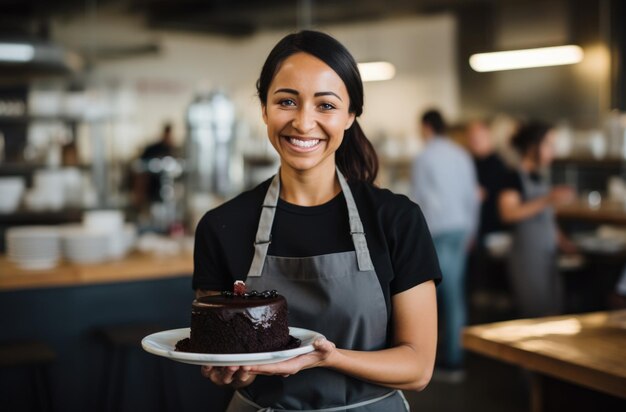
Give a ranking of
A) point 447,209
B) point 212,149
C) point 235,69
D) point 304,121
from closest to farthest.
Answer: point 304,121 → point 447,209 → point 212,149 → point 235,69

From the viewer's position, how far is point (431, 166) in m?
6.02

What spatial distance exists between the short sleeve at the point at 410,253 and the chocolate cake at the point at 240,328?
26 cm

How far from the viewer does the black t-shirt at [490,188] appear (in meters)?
7.80

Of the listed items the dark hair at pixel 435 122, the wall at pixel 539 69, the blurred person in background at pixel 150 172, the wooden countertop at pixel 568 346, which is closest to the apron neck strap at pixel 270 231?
the wooden countertop at pixel 568 346

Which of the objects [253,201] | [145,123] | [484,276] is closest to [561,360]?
[253,201]

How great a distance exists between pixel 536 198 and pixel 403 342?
3638mm

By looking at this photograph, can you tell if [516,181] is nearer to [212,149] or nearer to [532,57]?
[532,57]

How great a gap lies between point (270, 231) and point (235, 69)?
7311mm

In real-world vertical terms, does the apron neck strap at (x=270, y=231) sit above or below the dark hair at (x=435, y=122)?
below

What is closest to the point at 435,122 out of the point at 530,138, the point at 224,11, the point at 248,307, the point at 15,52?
the point at 530,138

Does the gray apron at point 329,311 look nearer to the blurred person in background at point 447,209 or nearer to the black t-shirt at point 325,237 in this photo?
the black t-shirt at point 325,237

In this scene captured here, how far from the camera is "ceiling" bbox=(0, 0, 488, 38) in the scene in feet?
27.7

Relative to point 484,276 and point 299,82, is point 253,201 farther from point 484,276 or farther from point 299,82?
point 484,276

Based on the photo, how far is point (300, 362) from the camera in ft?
5.27
